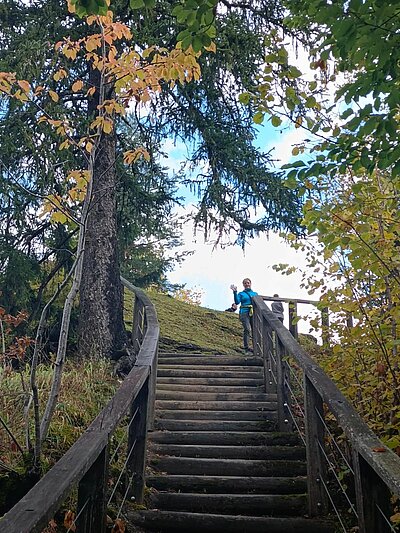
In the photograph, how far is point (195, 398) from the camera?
6.65 m

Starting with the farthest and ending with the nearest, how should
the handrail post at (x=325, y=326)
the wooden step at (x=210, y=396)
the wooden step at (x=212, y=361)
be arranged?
the wooden step at (x=212, y=361), the wooden step at (x=210, y=396), the handrail post at (x=325, y=326)

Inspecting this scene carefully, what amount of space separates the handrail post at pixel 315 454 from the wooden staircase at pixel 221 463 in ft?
0.47

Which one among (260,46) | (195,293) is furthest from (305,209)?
(195,293)

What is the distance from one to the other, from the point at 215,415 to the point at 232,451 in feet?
2.94

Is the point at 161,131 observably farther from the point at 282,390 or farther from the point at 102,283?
the point at 282,390

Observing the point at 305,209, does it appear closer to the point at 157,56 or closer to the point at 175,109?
the point at 157,56

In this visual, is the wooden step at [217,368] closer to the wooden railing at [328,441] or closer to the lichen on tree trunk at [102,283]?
the wooden railing at [328,441]

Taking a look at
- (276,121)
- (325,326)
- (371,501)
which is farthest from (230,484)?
(276,121)

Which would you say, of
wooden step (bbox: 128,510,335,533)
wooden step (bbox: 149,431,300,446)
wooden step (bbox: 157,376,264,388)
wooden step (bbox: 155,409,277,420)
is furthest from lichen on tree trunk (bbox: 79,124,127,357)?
wooden step (bbox: 128,510,335,533)

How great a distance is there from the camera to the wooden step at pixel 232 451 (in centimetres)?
512

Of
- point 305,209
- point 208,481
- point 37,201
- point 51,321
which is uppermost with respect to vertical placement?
point 37,201

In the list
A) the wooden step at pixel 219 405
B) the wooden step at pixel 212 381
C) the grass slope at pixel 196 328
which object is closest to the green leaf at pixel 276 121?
the wooden step at pixel 219 405

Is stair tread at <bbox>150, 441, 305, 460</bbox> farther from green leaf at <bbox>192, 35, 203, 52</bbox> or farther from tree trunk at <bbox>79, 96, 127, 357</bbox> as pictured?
green leaf at <bbox>192, 35, 203, 52</bbox>

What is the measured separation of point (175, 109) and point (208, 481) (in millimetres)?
6887
